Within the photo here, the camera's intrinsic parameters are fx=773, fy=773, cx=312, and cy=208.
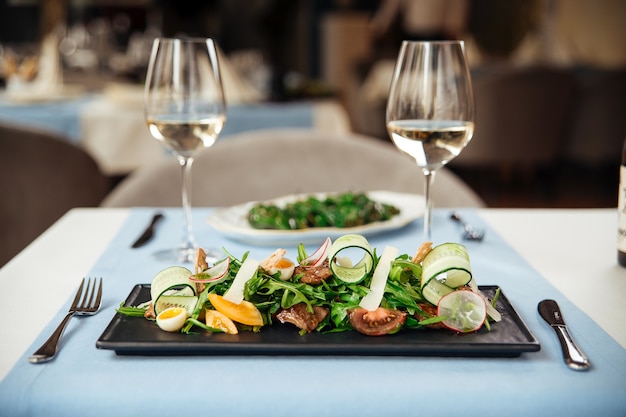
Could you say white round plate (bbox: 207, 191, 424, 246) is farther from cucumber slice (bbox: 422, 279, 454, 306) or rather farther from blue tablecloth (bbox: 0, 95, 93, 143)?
blue tablecloth (bbox: 0, 95, 93, 143)

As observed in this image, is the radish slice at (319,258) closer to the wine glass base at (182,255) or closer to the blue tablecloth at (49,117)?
the wine glass base at (182,255)

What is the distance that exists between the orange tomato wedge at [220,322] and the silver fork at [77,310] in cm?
12

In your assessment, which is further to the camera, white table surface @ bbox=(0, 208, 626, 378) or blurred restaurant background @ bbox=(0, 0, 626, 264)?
blurred restaurant background @ bbox=(0, 0, 626, 264)

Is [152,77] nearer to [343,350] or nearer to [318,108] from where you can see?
[343,350]

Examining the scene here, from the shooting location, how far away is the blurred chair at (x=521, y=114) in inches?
187

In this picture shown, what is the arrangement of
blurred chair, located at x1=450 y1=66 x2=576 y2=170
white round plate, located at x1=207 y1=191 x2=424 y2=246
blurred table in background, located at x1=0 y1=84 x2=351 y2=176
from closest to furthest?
white round plate, located at x1=207 y1=191 x2=424 y2=246 < blurred table in background, located at x1=0 y1=84 x2=351 y2=176 < blurred chair, located at x1=450 y1=66 x2=576 y2=170

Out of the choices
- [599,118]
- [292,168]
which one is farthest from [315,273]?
[599,118]

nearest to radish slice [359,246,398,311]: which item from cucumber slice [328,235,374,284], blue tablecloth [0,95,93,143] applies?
cucumber slice [328,235,374,284]

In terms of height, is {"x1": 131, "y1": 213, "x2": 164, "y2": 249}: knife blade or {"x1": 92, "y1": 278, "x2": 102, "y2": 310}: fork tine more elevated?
{"x1": 92, "y1": 278, "x2": 102, "y2": 310}: fork tine

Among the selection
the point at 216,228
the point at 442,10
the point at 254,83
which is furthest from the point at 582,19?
the point at 216,228

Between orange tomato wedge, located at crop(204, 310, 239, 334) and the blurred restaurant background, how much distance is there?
1.38 meters

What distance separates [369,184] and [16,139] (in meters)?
0.84

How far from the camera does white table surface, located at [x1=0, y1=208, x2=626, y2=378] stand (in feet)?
2.38

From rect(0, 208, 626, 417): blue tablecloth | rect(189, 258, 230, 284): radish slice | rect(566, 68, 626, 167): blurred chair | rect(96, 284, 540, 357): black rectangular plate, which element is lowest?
rect(566, 68, 626, 167): blurred chair
